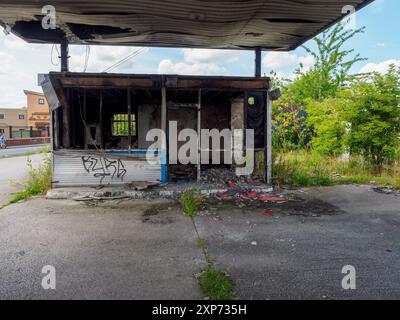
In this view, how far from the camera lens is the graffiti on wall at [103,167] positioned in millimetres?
8852

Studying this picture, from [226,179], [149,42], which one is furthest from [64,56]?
[226,179]

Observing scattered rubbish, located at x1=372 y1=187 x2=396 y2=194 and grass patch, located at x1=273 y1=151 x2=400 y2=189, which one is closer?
scattered rubbish, located at x1=372 y1=187 x2=396 y2=194

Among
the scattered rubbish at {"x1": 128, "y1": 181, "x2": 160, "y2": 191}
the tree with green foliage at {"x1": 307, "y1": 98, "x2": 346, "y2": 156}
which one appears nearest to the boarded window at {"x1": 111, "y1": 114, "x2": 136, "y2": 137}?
the scattered rubbish at {"x1": 128, "y1": 181, "x2": 160, "y2": 191}

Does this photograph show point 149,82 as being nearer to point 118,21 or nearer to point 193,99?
point 118,21

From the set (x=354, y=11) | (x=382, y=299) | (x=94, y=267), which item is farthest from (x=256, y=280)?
(x=354, y=11)

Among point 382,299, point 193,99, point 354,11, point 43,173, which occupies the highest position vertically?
point 354,11

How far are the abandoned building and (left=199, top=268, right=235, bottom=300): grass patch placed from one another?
5604mm

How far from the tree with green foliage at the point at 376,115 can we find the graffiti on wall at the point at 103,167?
9037mm

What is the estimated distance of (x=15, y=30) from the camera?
8.27 m

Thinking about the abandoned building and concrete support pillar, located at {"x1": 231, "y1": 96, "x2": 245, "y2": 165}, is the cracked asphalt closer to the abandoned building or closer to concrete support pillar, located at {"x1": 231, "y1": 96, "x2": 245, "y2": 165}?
the abandoned building

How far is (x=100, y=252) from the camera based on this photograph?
4.50 m

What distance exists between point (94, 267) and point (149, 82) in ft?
20.3

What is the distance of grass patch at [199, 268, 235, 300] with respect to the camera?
10.4 feet

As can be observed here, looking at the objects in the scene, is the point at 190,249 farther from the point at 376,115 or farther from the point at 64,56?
the point at 376,115
